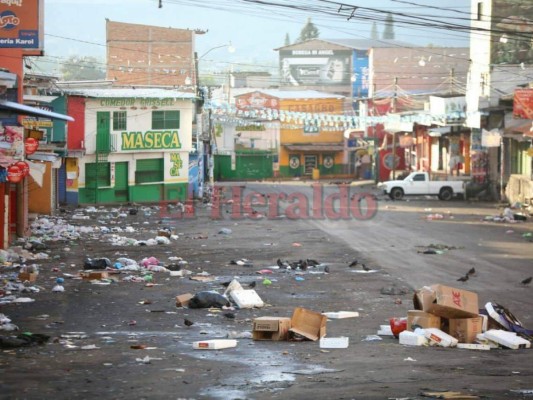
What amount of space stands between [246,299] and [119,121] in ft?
131

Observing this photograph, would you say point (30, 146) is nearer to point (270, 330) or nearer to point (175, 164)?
point (270, 330)

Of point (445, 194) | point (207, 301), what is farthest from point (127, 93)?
point (207, 301)

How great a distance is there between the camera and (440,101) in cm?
7250

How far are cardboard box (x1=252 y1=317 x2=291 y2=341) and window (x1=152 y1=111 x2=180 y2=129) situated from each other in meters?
45.4

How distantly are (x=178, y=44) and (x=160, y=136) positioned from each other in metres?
30.6

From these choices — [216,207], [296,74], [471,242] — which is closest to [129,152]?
[216,207]

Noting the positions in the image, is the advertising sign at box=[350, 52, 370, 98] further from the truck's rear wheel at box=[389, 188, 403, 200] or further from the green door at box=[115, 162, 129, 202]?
the green door at box=[115, 162, 129, 202]

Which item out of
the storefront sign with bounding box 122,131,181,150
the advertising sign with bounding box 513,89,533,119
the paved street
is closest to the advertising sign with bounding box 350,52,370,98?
the storefront sign with bounding box 122,131,181,150

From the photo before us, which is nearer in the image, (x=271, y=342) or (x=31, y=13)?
(x=271, y=342)

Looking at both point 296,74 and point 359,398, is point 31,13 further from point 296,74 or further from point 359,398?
point 296,74

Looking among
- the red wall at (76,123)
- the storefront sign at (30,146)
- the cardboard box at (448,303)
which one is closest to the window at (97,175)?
the red wall at (76,123)

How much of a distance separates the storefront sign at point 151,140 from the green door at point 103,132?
1096 mm

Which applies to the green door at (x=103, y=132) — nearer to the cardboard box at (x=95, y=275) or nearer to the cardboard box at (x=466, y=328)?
the cardboard box at (x=95, y=275)

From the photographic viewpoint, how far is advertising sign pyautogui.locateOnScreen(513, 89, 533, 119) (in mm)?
45781
